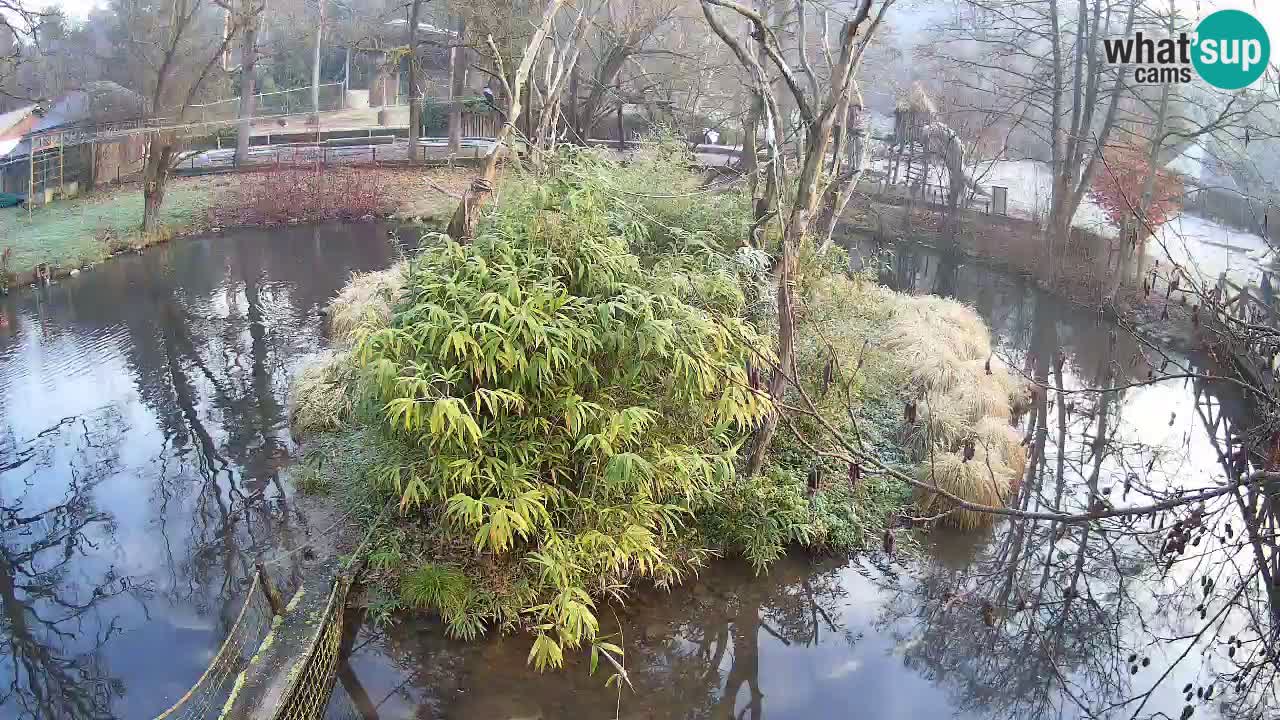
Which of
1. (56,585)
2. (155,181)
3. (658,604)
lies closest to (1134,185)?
(658,604)

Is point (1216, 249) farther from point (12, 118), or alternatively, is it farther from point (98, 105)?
point (98, 105)

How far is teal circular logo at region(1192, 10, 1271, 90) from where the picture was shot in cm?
851

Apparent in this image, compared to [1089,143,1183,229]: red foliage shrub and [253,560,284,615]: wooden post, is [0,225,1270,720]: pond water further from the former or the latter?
[1089,143,1183,229]: red foliage shrub

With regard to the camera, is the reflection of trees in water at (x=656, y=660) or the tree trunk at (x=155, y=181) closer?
the reflection of trees in water at (x=656, y=660)

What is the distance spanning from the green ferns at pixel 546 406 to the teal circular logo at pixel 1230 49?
6.03m

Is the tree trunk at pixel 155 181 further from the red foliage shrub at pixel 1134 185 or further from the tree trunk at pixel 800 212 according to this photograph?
the red foliage shrub at pixel 1134 185

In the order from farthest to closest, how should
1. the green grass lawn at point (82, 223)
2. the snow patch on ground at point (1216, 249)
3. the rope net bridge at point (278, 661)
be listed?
1. the green grass lawn at point (82, 223)
2. the snow patch on ground at point (1216, 249)
3. the rope net bridge at point (278, 661)

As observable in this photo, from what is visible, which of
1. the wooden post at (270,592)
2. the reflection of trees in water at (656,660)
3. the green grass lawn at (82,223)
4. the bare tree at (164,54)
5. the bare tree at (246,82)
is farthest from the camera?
the bare tree at (246,82)

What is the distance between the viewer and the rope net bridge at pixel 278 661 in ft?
14.6

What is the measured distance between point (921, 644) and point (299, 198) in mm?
14563

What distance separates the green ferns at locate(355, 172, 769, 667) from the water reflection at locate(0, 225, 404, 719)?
5.25 ft

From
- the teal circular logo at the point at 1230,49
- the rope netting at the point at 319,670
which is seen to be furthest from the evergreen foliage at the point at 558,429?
the teal circular logo at the point at 1230,49

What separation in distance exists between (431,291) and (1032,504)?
5.14 metres

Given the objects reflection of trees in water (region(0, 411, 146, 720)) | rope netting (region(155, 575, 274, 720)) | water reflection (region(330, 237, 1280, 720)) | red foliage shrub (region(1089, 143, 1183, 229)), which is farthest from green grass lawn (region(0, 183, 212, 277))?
red foliage shrub (region(1089, 143, 1183, 229))
